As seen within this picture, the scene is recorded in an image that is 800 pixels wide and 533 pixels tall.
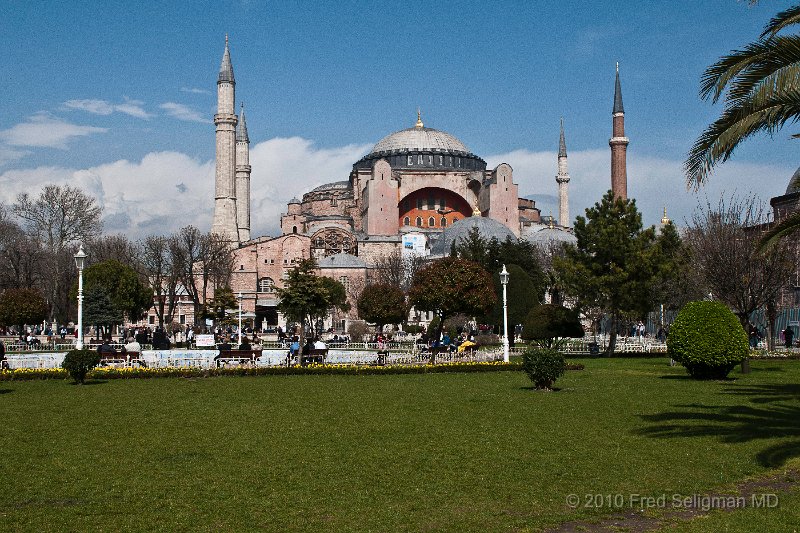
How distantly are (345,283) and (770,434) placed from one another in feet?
159

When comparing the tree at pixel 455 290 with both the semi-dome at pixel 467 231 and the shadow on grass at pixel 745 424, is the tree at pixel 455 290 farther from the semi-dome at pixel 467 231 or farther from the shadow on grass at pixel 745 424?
the semi-dome at pixel 467 231

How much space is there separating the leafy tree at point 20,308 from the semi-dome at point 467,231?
30047 millimetres

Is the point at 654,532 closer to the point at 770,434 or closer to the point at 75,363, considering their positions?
the point at 770,434

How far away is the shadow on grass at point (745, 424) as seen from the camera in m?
8.14

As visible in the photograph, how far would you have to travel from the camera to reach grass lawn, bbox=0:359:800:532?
5988mm

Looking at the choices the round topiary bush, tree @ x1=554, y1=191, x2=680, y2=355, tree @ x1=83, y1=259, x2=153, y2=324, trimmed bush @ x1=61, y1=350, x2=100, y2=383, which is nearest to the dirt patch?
the round topiary bush

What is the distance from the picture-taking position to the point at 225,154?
56031mm

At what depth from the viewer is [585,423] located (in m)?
9.98

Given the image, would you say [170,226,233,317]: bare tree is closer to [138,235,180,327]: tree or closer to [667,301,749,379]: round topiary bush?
[138,235,180,327]: tree

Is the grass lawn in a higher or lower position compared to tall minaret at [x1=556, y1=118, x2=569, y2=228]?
lower

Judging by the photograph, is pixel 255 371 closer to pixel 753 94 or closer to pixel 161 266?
pixel 753 94

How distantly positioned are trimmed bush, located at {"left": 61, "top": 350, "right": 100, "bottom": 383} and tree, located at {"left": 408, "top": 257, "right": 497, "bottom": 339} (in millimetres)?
12344

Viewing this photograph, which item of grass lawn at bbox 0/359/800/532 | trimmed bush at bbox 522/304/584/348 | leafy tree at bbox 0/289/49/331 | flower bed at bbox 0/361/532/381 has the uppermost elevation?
leafy tree at bbox 0/289/49/331

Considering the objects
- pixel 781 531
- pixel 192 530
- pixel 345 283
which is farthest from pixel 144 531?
pixel 345 283
